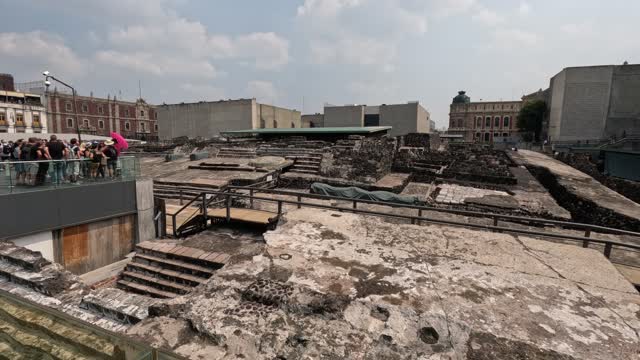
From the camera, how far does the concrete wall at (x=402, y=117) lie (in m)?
43.4

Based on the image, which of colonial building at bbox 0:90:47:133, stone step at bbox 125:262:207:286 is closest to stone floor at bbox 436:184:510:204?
stone step at bbox 125:262:207:286

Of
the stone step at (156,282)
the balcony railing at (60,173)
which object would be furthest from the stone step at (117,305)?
the balcony railing at (60,173)

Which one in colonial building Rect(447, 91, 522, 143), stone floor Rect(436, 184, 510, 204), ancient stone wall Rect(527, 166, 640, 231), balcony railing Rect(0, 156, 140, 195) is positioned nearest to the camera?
balcony railing Rect(0, 156, 140, 195)

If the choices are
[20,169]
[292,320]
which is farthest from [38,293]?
[20,169]

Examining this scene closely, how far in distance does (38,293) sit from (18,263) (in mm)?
1206

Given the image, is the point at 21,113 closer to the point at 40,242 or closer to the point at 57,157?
the point at 57,157

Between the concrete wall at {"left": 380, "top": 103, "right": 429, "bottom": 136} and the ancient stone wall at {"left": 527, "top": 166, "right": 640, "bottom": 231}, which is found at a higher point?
the concrete wall at {"left": 380, "top": 103, "right": 429, "bottom": 136}

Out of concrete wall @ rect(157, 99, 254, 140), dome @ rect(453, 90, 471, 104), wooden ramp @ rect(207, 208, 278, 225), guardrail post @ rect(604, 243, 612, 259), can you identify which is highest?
dome @ rect(453, 90, 471, 104)

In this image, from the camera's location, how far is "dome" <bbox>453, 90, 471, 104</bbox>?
79.3 m

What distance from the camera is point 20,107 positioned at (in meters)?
48.0

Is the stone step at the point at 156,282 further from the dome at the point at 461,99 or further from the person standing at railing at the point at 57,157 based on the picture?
the dome at the point at 461,99

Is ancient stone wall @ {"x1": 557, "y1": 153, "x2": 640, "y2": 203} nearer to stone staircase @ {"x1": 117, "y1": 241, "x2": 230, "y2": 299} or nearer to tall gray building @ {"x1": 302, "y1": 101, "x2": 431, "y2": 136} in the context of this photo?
tall gray building @ {"x1": 302, "y1": 101, "x2": 431, "y2": 136}

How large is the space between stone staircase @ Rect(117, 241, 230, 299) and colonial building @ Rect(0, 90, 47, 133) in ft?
194

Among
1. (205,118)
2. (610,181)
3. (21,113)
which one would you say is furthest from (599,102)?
(21,113)
